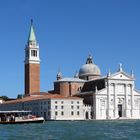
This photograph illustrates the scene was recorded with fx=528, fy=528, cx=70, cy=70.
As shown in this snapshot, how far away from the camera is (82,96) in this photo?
93.0 meters

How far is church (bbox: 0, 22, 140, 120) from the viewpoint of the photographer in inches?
3337

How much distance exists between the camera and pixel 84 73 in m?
102

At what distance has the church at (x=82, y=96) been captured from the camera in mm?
84750

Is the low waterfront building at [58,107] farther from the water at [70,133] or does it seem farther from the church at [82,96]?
the water at [70,133]

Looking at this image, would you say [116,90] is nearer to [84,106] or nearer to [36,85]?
[84,106]

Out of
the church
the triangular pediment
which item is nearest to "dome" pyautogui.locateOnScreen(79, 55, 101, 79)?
the church

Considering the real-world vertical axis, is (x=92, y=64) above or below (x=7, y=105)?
above

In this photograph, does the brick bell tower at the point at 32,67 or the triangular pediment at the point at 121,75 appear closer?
the triangular pediment at the point at 121,75

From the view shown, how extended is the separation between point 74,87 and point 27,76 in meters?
10.1

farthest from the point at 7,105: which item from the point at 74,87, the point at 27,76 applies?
the point at 74,87

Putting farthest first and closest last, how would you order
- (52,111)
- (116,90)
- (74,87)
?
(74,87), (116,90), (52,111)

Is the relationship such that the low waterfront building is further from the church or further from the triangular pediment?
the triangular pediment

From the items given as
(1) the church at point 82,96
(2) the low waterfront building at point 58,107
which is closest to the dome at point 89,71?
(1) the church at point 82,96

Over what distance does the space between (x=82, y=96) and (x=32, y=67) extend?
13.4 metres
